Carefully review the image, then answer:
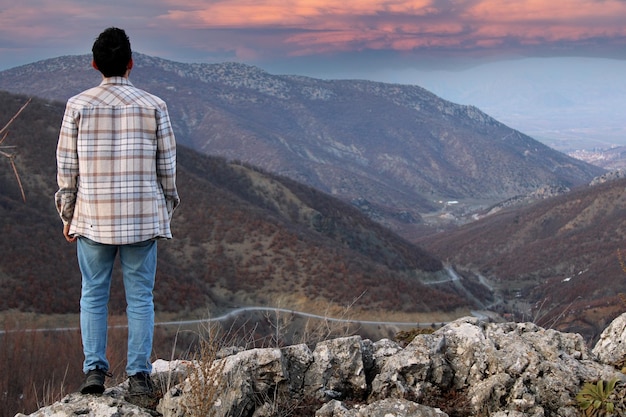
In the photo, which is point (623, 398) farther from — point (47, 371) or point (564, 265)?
point (564, 265)

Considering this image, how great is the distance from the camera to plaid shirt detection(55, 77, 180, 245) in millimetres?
5188

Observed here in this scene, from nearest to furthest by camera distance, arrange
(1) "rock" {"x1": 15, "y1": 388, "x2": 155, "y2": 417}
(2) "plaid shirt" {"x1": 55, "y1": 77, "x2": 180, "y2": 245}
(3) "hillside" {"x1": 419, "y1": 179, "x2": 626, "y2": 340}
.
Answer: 1. (1) "rock" {"x1": 15, "y1": 388, "x2": 155, "y2": 417}
2. (2) "plaid shirt" {"x1": 55, "y1": 77, "x2": 180, "y2": 245}
3. (3) "hillside" {"x1": 419, "y1": 179, "x2": 626, "y2": 340}

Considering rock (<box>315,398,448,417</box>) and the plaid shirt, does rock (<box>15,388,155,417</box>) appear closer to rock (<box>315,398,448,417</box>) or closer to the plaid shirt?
the plaid shirt

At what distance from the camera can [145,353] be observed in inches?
215

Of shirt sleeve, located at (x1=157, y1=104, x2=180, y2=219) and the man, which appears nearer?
the man

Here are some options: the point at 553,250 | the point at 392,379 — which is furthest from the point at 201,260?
the point at 553,250

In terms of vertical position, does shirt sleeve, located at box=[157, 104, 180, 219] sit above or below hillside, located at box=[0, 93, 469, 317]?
above

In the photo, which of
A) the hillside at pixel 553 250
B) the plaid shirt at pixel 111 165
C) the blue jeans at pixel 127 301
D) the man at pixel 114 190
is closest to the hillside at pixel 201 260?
the hillside at pixel 553 250

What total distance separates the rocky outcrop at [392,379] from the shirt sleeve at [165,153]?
5.63 feet

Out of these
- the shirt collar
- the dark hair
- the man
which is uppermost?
the dark hair

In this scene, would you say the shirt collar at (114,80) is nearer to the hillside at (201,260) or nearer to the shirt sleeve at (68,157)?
the shirt sleeve at (68,157)

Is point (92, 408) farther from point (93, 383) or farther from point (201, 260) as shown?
point (201, 260)

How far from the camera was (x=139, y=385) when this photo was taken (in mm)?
5402

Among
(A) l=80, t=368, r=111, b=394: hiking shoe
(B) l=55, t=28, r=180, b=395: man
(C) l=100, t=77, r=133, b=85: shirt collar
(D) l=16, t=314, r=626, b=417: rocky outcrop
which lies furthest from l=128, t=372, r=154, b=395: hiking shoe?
(C) l=100, t=77, r=133, b=85: shirt collar
